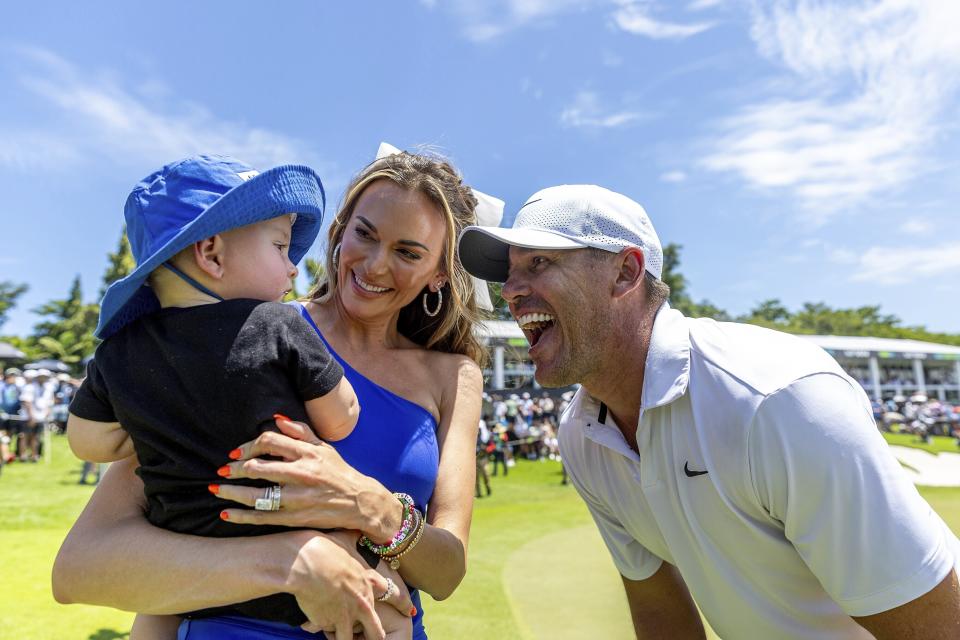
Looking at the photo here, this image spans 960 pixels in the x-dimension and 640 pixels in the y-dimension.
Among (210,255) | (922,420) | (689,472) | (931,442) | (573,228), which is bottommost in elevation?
(931,442)

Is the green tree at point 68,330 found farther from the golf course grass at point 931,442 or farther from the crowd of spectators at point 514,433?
the golf course grass at point 931,442

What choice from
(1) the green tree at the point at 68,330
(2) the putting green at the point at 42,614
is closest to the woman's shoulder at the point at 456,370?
(2) the putting green at the point at 42,614

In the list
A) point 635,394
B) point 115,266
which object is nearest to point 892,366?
point 115,266

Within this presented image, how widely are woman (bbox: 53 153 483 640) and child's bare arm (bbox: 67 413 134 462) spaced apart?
135mm

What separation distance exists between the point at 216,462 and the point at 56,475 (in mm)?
15667

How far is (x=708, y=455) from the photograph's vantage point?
6.88ft

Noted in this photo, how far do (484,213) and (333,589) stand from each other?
183cm

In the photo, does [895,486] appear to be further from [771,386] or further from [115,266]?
[115,266]

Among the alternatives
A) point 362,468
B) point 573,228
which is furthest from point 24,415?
point 573,228

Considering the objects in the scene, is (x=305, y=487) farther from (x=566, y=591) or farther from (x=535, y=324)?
(x=566, y=591)

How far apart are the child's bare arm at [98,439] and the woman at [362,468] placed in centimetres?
13

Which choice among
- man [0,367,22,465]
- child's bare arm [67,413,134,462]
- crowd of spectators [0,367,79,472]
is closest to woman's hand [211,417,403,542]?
→ child's bare arm [67,413,134,462]

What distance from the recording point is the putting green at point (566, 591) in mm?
5312

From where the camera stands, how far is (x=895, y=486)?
1840 millimetres
